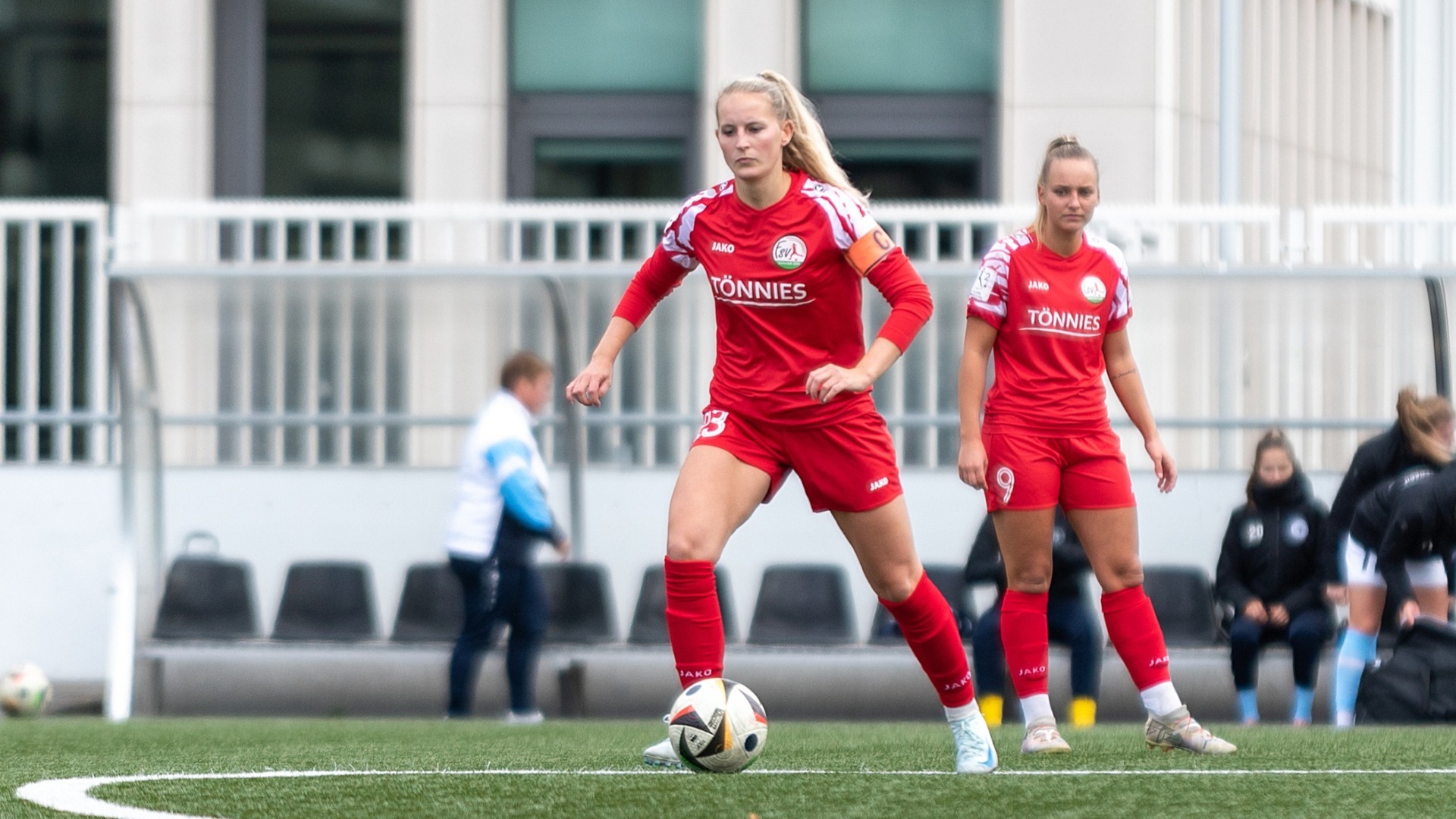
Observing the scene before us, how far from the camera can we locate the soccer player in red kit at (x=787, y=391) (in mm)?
5375

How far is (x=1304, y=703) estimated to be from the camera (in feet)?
31.7

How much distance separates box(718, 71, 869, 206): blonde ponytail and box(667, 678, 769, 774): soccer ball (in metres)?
1.25

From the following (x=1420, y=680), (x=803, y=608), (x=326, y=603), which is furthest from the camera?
(x=326, y=603)

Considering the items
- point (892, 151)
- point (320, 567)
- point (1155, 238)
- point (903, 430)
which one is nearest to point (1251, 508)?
point (903, 430)

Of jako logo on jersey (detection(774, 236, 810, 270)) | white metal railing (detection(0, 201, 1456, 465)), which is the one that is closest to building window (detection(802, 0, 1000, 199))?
white metal railing (detection(0, 201, 1456, 465))

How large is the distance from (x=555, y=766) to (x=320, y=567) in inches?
212

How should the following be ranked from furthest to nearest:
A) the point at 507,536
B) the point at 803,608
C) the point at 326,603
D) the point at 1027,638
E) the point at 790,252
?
1. the point at 326,603
2. the point at 803,608
3. the point at 507,536
4. the point at 1027,638
5. the point at 790,252

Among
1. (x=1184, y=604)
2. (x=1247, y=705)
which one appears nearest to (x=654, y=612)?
(x=1184, y=604)

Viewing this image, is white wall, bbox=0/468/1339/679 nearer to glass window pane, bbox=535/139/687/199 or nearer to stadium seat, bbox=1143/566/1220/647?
stadium seat, bbox=1143/566/1220/647

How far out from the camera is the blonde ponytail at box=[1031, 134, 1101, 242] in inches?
248

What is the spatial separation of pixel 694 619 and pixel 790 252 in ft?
2.98

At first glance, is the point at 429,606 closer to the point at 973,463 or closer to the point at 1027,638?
the point at 1027,638

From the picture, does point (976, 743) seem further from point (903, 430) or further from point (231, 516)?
point (231, 516)

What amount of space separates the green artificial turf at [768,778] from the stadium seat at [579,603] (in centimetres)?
245
